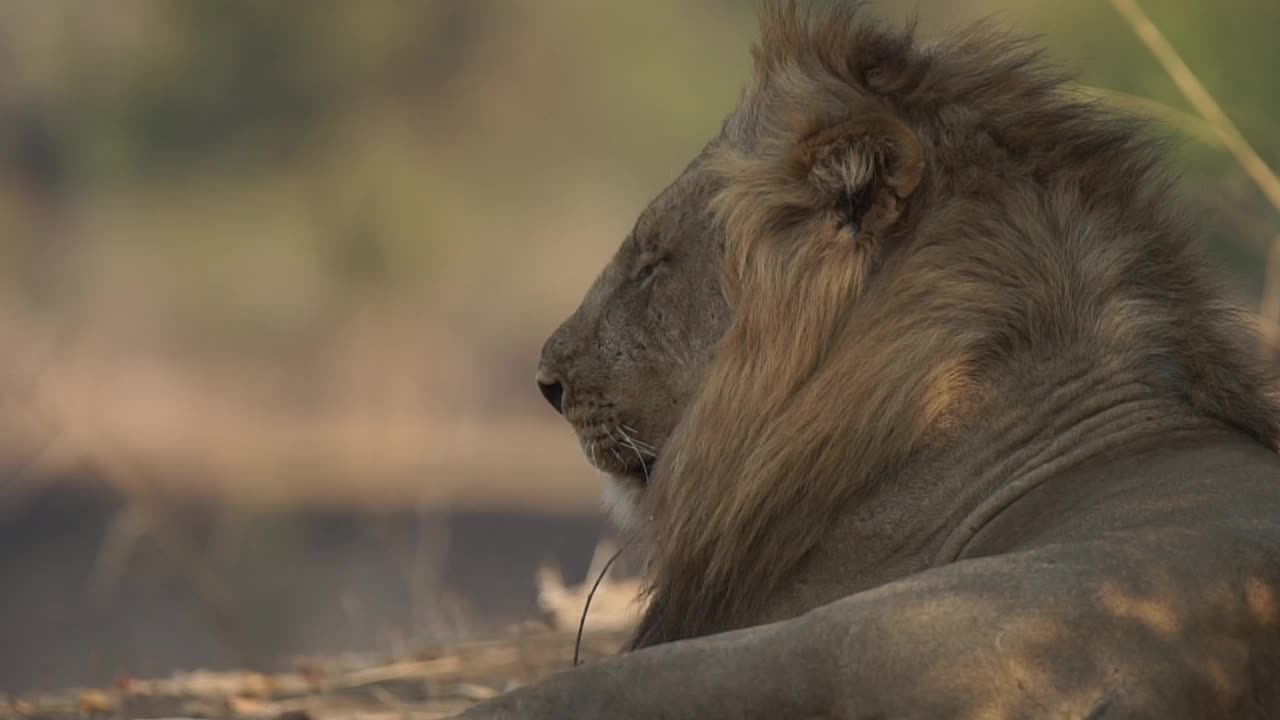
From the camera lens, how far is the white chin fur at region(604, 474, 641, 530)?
4070 millimetres

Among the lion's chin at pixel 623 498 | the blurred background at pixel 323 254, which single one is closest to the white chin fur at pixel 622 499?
the lion's chin at pixel 623 498

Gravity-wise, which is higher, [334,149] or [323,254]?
[334,149]

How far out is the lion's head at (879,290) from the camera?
3.47 meters

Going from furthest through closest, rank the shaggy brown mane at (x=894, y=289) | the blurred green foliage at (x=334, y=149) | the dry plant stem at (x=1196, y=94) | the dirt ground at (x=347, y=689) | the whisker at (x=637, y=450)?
the blurred green foliage at (x=334, y=149) < the dry plant stem at (x=1196, y=94) < the dirt ground at (x=347, y=689) < the whisker at (x=637, y=450) < the shaggy brown mane at (x=894, y=289)

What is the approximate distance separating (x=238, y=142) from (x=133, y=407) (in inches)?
153

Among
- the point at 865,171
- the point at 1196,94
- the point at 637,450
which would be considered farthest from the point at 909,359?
the point at 1196,94

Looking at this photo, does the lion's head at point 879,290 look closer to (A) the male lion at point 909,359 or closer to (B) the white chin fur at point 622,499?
(A) the male lion at point 909,359

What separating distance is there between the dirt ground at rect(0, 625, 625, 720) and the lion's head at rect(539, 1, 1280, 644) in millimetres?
1293

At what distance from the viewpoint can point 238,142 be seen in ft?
66.5

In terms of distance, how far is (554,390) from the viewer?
4164mm

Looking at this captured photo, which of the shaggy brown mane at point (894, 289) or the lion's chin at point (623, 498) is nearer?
the shaggy brown mane at point (894, 289)

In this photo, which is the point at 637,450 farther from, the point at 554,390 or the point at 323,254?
the point at 323,254

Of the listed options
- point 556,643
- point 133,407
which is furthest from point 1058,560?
point 133,407

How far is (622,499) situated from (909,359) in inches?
32.5
